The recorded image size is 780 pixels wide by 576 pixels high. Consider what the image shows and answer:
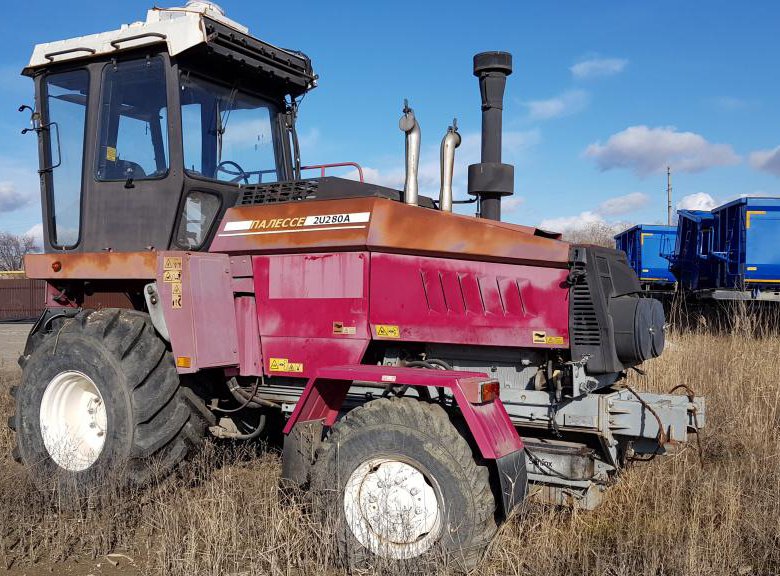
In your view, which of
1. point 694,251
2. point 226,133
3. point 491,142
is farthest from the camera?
point 694,251

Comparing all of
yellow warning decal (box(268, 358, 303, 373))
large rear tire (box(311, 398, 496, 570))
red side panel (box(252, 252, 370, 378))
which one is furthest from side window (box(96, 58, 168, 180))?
large rear tire (box(311, 398, 496, 570))

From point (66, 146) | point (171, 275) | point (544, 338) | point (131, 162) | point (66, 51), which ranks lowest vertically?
point (544, 338)

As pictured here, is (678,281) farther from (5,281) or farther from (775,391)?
(5,281)

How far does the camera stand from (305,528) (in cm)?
388

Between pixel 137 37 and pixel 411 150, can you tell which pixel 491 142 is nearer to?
pixel 411 150

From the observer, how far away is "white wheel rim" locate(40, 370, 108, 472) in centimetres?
486

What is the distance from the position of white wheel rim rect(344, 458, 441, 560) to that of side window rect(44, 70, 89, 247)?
116 inches

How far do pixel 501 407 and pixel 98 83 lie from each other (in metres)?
3.60

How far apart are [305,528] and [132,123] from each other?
3.02m

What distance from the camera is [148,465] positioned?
178 inches

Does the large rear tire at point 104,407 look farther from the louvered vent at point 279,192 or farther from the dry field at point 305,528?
the louvered vent at point 279,192

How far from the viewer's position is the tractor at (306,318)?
373cm

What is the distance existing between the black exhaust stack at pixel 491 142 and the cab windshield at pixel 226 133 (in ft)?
5.38

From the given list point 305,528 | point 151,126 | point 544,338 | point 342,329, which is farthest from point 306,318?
point 151,126
